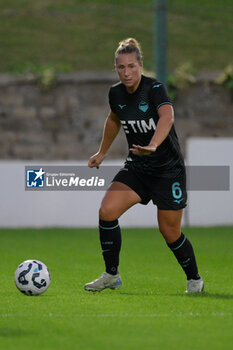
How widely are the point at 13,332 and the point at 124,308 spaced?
4.24 feet

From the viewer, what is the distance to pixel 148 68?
24.6 metres

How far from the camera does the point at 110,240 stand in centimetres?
820

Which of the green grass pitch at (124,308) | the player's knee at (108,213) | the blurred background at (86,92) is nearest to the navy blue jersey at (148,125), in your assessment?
the player's knee at (108,213)

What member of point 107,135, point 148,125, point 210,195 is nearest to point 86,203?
point 210,195

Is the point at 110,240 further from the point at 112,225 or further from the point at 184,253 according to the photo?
the point at 184,253

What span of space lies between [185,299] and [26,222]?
10538mm

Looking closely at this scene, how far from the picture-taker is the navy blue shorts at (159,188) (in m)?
7.93

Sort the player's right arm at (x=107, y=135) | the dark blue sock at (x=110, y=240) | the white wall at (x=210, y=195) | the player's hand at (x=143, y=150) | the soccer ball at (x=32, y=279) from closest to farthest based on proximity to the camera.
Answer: the player's hand at (x=143, y=150)
the soccer ball at (x=32, y=279)
the dark blue sock at (x=110, y=240)
the player's right arm at (x=107, y=135)
the white wall at (x=210, y=195)

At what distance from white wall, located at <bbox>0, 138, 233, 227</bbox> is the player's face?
9969 mm

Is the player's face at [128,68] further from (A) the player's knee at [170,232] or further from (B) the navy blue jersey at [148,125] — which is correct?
(A) the player's knee at [170,232]

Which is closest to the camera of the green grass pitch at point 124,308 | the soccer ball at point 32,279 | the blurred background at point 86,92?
the green grass pitch at point 124,308

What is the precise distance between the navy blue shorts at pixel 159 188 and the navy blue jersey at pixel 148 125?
0.17ft

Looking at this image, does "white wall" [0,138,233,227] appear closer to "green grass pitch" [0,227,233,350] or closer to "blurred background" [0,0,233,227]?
"blurred background" [0,0,233,227]

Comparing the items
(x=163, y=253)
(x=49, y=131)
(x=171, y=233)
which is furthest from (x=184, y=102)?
(x=171, y=233)
